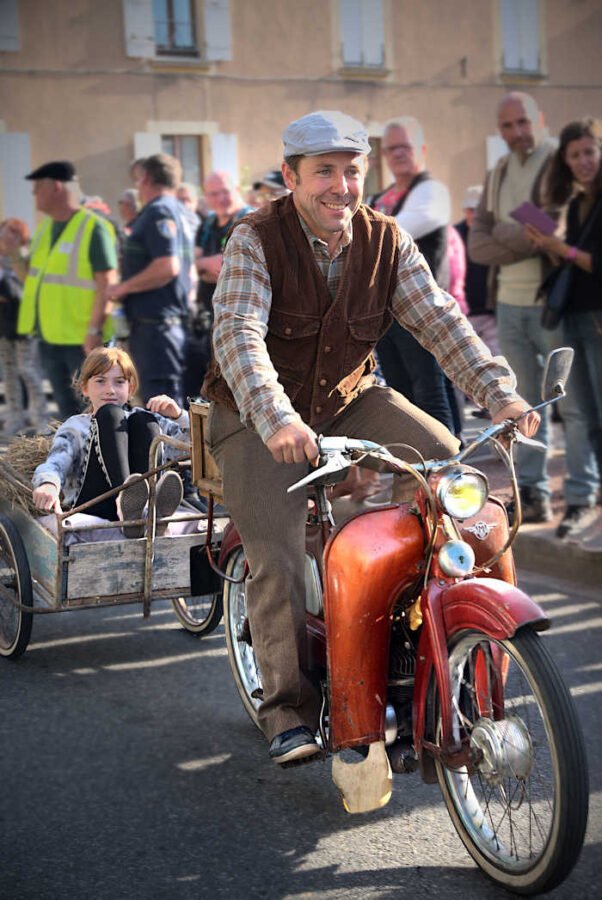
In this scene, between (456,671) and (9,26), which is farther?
(9,26)

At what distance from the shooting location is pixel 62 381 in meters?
8.70

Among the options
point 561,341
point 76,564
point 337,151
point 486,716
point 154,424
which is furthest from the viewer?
point 561,341

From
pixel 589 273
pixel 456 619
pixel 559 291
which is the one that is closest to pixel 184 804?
pixel 456 619

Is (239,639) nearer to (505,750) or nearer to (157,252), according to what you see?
(505,750)

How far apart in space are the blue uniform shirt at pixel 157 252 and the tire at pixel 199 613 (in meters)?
3.01

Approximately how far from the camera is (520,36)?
23.8 m

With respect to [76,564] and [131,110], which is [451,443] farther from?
[131,110]

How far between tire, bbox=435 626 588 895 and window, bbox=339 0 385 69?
21.2 meters

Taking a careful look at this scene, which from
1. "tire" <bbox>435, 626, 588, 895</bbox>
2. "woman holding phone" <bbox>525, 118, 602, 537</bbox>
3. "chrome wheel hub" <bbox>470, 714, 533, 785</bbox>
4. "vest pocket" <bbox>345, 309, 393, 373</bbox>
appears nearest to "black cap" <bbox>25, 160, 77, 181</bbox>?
"woman holding phone" <bbox>525, 118, 602, 537</bbox>

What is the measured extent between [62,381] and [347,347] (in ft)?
17.5

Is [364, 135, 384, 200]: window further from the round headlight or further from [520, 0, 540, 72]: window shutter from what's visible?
the round headlight

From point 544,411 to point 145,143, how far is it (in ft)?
55.9

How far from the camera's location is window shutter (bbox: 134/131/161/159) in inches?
873

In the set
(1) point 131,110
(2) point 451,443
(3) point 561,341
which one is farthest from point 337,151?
(1) point 131,110
